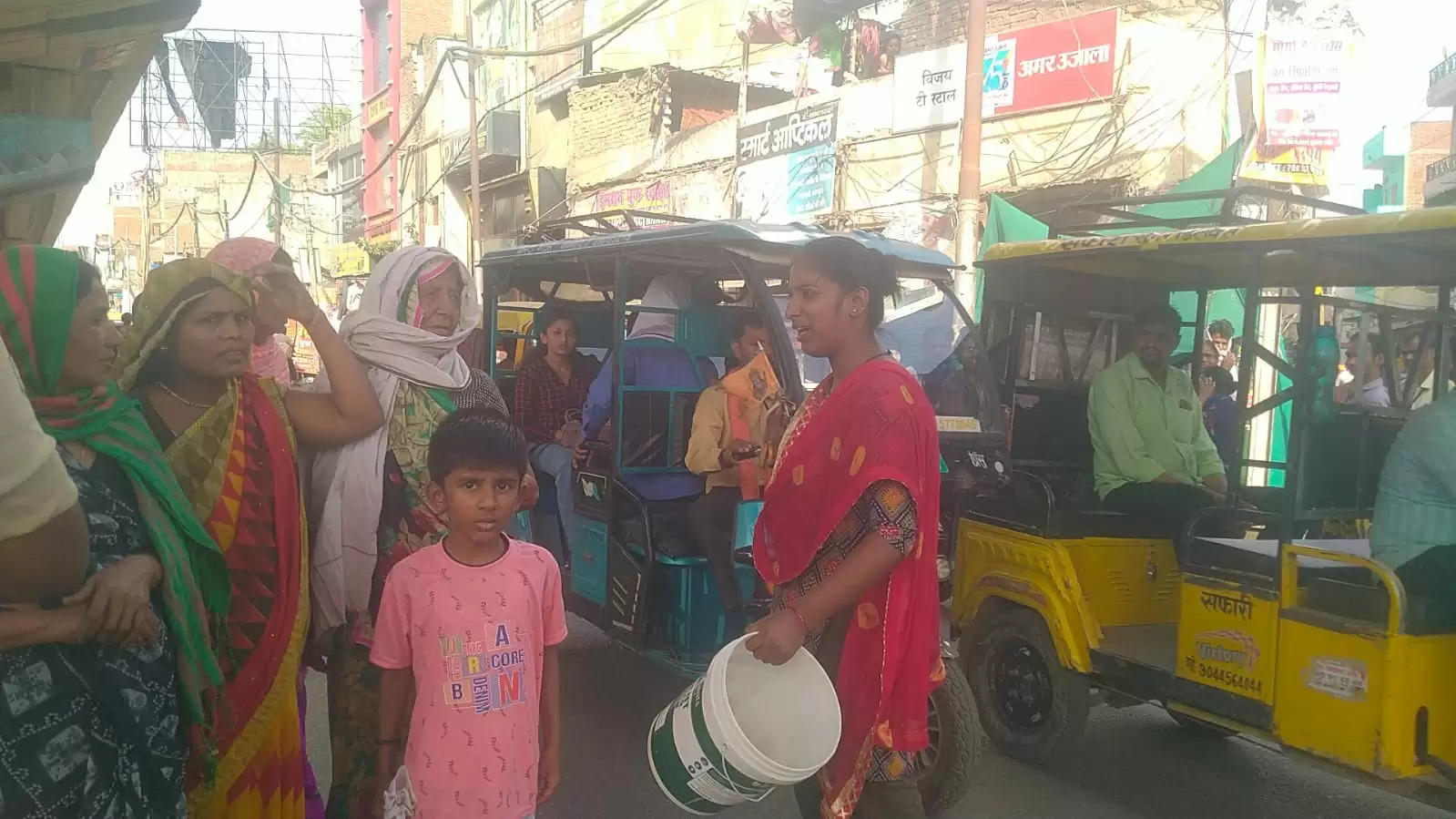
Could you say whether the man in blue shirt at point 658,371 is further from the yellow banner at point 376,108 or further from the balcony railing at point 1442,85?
the yellow banner at point 376,108

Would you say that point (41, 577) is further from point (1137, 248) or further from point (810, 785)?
point (1137, 248)

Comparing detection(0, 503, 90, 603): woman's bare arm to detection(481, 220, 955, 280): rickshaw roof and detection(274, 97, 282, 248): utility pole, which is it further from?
detection(274, 97, 282, 248): utility pole

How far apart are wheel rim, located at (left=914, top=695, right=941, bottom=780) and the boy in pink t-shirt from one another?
1.81m

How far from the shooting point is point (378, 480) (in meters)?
2.67

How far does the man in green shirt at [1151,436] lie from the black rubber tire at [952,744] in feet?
4.70

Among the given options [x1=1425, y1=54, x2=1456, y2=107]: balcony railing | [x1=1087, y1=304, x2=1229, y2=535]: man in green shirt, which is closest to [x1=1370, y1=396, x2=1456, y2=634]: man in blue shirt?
[x1=1087, y1=304, x2=1229, y2=535]: man in green shirt

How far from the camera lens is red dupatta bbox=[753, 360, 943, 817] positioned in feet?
7.11

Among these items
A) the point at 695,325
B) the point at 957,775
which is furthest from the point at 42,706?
the point at 695,325

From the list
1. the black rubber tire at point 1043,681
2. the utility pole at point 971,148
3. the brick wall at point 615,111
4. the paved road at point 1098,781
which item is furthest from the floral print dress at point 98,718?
the brick wall at point 615,111

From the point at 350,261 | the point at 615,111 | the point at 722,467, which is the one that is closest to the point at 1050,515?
the point at 722,467

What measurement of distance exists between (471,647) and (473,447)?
440 mm

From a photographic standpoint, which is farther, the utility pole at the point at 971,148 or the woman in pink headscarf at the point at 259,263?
the utility pole at the point at 971,148

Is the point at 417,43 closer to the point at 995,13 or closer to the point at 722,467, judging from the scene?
the point at 995,13

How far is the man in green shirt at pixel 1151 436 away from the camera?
177 inches
